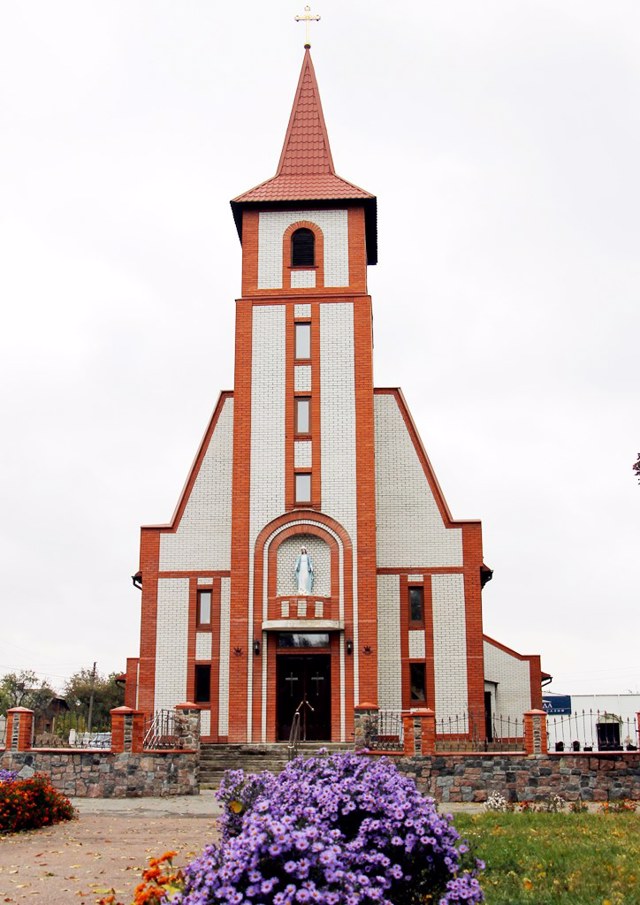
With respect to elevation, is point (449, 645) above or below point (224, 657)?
above

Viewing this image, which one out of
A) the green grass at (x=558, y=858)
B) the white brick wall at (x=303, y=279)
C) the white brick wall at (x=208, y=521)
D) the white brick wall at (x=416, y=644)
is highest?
the white brick wall at (x=303, y=279)

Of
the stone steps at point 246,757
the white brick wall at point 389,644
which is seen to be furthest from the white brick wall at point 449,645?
the stone steps at point 246,757

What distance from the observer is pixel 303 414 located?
89.3ft

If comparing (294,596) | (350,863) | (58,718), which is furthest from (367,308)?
(58,718)

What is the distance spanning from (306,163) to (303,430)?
879 cm

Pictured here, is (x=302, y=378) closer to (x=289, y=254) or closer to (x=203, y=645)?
(x=289, y=254)

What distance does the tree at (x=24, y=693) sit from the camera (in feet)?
195

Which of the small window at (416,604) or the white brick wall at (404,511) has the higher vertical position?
the white brick wall at (404,511)

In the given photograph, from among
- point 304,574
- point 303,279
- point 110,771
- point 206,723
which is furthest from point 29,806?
point 303,279

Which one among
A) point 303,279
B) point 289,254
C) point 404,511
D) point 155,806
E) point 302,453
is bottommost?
point 155,806

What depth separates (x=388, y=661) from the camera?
2648cm

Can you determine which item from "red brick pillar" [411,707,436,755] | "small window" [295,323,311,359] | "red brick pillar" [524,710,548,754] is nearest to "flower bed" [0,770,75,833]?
"red brick pillar" [411,707,436,755]

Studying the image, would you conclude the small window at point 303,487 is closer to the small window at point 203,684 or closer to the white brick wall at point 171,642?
the white brick wall at point 171,642

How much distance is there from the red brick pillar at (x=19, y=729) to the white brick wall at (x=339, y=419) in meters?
8.68
